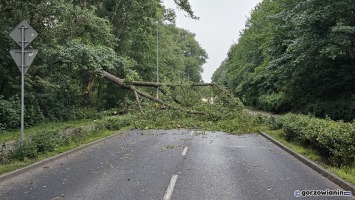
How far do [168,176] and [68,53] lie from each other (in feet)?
42.7

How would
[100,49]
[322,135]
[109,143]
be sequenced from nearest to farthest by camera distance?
[322,135], [109,143], [100,49]

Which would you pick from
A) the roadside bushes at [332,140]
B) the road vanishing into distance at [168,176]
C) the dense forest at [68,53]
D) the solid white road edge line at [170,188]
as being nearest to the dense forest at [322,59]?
the roadside bushes at [332,140]

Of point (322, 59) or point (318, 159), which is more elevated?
point (322, 59)

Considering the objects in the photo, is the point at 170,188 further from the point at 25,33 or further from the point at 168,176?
the point at 25,33

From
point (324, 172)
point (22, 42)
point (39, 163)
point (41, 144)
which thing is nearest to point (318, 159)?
point (324, 172)

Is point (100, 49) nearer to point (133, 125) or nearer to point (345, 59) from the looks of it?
point (133, 125)

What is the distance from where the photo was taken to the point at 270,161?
390 inches

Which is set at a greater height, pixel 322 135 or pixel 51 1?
pixel 51 1

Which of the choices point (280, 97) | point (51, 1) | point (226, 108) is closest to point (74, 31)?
point (51, 1)

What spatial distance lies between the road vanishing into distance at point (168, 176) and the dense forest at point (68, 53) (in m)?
7.05

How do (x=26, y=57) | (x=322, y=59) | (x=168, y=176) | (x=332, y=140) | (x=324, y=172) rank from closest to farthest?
1. (x=168, y=176)
2. (x=324, y=172)
3. (x=332, y=140)
4. (x=26, y=57)
5. (x=322, y=59)

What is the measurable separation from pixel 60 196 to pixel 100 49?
53.4ft

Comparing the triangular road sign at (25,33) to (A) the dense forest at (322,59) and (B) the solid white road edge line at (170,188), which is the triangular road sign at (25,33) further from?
(A) the dense forest at (322,59)

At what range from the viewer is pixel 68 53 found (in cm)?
1881
